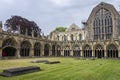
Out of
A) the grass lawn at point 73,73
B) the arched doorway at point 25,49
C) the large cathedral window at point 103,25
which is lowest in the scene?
the grass lawn at point 73,73

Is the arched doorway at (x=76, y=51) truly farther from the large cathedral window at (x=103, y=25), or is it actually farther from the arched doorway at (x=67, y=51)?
the large cathedral window at (x=103, y=25)

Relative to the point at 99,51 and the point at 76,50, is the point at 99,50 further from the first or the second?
the point at 76,50

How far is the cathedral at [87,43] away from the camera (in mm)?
34188

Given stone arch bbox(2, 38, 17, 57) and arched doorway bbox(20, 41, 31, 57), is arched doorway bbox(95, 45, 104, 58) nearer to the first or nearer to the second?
arched doorway bbox(20, 41, 31, 57)

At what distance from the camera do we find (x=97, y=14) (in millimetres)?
47188

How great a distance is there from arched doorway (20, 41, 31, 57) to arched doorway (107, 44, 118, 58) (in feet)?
61.9

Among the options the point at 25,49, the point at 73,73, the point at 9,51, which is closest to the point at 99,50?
the point at 25,49

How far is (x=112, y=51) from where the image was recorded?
3912 cm

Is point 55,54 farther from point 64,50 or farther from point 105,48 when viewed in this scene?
point 105,48

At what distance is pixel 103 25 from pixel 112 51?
954cm

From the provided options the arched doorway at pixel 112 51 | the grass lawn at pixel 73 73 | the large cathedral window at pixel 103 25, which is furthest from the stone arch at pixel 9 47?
the large cathedral window at pixel 103 25

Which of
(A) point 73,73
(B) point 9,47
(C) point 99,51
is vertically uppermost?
(B) point 9,47

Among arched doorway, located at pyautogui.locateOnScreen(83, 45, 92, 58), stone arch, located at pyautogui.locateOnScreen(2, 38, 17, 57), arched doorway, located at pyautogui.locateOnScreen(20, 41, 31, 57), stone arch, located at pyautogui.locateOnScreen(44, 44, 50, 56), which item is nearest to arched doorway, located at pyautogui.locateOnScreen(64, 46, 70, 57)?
arched doorway, located at pyautogui.locateOnScreen(83, 45, 92, 58)

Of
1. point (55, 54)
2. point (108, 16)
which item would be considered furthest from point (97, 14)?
point (55, 54)
